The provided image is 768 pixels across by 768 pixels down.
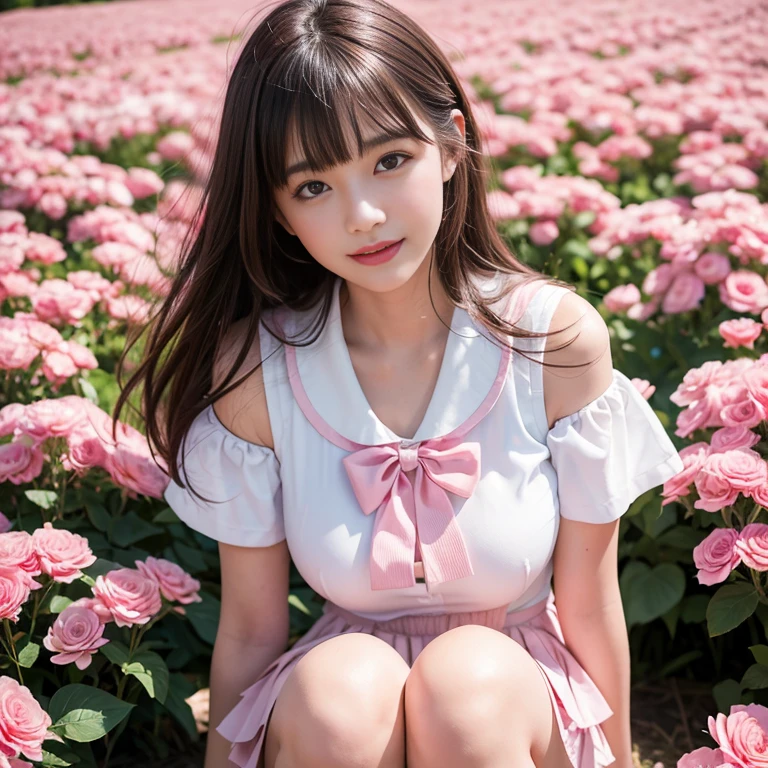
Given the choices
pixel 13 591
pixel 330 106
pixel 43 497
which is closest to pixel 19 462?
pixel 43 497

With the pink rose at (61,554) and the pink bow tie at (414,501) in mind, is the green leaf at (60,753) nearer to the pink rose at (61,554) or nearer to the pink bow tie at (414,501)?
the pink rose at (61,554)

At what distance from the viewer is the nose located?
1.47 m

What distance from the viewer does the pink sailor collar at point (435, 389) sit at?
5.44ft

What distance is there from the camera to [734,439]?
1.78 metres

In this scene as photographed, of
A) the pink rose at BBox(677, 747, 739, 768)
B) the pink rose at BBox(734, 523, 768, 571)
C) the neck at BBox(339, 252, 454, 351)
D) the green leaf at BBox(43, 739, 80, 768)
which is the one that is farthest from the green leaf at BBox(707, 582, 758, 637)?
the green leaf at BBox(43, 739, 80, 768)

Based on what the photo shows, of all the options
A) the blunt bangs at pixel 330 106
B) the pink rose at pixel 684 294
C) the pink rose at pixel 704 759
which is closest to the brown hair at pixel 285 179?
the blunt bangs at pixel 330 106

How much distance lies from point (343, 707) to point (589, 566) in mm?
485

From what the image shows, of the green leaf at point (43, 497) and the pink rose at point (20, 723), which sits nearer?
the pink rose at point (20, 723)

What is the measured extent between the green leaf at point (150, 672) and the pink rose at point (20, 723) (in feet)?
0.73

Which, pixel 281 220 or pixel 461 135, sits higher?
pixel 461 135

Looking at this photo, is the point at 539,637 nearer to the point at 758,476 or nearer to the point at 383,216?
the point at 758,476

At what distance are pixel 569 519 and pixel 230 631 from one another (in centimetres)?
63

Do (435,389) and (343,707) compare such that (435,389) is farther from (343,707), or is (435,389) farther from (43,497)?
(43,497)

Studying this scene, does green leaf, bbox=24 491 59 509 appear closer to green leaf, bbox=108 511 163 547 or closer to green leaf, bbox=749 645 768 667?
green leaf, bbox=108 511 163 547
